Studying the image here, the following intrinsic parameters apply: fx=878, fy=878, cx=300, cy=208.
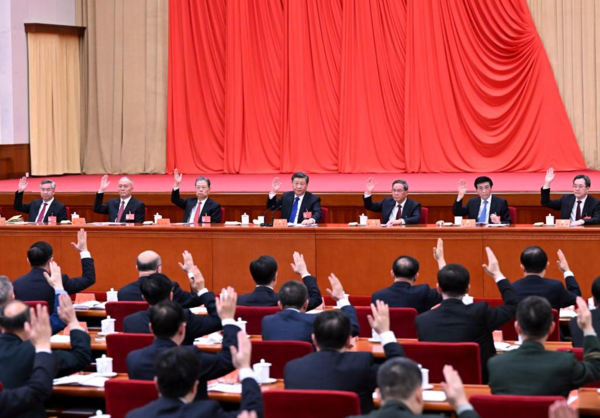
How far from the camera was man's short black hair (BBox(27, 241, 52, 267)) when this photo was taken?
232 inches

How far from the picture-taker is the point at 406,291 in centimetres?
543

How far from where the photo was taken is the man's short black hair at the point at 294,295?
4570mm

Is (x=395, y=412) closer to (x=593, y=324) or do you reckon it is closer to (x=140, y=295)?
(x=593, y=324)

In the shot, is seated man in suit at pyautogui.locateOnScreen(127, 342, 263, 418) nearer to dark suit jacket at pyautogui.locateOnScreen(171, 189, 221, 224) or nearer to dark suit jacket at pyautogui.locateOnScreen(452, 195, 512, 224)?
dark suit jacket at pyautogui.locateOnScreen(452, 195, 512, 224)

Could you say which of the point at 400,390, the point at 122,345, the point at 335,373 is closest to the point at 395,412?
the point at 400,390

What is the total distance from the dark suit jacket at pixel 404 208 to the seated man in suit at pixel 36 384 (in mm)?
5739

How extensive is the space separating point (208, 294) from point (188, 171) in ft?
32.1

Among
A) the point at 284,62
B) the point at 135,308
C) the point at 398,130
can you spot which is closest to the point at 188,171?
the point at 284,62

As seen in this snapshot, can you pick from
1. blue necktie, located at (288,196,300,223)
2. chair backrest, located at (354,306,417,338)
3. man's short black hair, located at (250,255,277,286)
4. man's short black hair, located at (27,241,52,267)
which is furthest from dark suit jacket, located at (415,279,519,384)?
blue necktie, located at (288,196,300,223)

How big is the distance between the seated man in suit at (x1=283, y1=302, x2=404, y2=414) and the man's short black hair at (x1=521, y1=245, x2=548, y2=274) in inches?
73.8

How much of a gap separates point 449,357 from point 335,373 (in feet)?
2.58

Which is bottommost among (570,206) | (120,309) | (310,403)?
(120,309)

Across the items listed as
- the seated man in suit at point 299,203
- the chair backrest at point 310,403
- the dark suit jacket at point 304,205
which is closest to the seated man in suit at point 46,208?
the dark suit jacket at point 304,205

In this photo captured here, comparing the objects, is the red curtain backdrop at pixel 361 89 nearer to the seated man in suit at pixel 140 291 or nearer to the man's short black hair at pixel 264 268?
the seated man in suit at pixel 140 291
